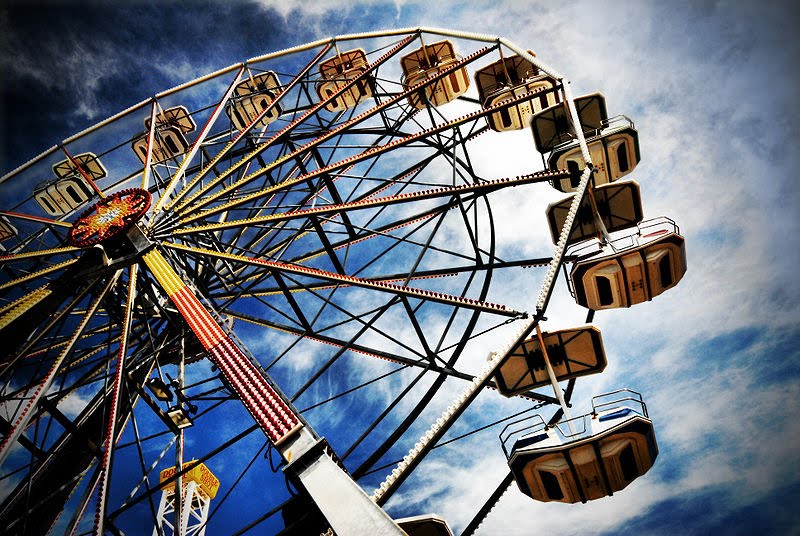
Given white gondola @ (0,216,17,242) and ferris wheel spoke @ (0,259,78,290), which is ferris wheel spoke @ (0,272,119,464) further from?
white gondola @ (0,216,17,242)

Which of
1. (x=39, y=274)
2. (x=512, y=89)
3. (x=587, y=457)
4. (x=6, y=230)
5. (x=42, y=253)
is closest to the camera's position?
(x=587, y=457)

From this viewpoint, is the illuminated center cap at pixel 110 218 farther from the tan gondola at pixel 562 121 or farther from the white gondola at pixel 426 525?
the tan gondola at pixel 562 121

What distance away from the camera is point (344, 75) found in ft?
52.7

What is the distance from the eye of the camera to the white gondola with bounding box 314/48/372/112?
16.0 metres

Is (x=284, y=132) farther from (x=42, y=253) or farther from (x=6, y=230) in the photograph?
(x=6, y=230)

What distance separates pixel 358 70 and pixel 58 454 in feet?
43.8

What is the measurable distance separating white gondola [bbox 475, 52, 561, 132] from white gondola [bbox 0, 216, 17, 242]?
15.9m

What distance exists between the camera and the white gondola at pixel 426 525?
8.62 m

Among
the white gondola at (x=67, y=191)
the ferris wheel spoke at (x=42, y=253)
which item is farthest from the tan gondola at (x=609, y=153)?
the white gondola at (x=67, y=191)

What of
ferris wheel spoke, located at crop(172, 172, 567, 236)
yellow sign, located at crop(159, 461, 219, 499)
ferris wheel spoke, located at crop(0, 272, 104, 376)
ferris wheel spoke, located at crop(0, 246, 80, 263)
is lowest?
yellow sign, located at crop(159, 461, 219, 499)

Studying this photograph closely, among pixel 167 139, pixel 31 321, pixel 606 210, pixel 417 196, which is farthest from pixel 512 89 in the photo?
pixel 31 321

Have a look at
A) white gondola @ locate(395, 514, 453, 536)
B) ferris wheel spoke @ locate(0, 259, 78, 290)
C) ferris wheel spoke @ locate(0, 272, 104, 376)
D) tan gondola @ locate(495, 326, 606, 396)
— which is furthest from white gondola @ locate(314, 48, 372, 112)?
white gondola @ locate(395, 514, 453, 536)

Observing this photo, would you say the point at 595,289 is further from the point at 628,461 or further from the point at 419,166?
the point at 419,166

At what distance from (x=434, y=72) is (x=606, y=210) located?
795 cm
